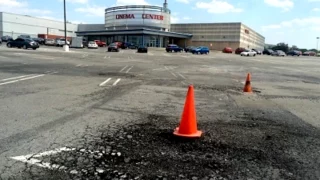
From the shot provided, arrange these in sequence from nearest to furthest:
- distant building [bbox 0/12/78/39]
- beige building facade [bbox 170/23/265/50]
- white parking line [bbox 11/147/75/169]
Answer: white parking line [bbox 11/147/75/169]
distant building [bbox 0/12/78/39]
beige building facade [bbox 170/23/265/50]

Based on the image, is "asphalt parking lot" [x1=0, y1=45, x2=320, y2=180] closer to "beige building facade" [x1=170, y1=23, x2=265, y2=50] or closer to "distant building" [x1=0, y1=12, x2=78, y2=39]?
"distant building" [x1=0, y1=12, x2=78, y2=39]

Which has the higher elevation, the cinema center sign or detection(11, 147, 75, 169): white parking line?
the cinema center sign

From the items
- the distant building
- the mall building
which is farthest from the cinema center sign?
the distant building

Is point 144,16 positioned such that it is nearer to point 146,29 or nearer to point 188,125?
point 146,29

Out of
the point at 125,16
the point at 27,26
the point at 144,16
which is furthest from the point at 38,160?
the point at 27,26

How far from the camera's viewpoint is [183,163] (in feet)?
14.0

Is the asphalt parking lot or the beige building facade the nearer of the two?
the asphalt parking lot

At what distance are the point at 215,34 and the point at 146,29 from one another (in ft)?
108

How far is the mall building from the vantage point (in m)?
98.8

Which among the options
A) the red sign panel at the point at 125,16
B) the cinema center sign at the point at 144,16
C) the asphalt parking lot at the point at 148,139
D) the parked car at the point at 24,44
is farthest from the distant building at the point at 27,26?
the asphalt parking lot at the point at 148,139

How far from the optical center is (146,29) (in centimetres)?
9281

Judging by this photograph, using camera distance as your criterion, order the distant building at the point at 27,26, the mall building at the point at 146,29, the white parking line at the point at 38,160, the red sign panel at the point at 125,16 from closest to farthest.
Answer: the white parking line at the point at 38,160
the mall building at the point at 146,29
the distant building at the point at 27,26
the red sign panel at the point at 125,16

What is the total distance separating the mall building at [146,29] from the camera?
98.8 m

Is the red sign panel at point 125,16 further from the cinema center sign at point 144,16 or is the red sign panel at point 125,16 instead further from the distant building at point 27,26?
the distant building at point 27,26
